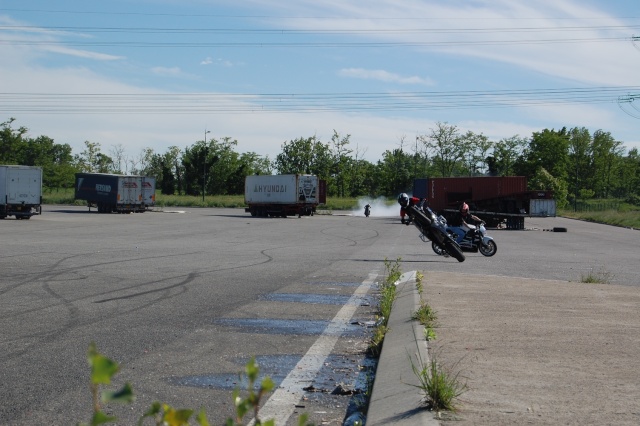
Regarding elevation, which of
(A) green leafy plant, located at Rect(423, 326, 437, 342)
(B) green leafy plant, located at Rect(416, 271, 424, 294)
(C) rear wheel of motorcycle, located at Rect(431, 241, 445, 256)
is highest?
(A) green leafy plant, located at Rect(423, 326, 437, 342)

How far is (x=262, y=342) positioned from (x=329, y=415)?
2.81m

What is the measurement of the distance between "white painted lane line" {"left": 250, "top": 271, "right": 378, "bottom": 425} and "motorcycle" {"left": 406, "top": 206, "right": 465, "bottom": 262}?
9809 mm

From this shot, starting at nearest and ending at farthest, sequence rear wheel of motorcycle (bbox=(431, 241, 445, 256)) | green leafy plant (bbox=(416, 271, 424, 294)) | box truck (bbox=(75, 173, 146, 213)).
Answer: green leafy plant (bbox=(416, 271, 424, 294)) → rear wheel of motorcycle (bbox=(431, 241, 445, 256)) → box truck (bbox=(75, 173, 146, 213))

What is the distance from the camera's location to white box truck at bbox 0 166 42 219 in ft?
150

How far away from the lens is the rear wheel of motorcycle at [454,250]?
20.4 metres

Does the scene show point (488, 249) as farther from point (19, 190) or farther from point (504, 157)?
point (504, 157)

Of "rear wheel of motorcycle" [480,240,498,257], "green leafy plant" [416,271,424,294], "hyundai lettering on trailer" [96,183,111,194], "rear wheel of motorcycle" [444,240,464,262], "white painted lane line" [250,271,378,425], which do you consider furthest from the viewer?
"hyundai lettering on trailer" [96,183,111,194]

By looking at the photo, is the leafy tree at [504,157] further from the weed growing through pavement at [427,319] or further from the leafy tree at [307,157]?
the weed growing through pavement at [427,319]

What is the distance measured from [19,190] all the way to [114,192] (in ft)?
54.6

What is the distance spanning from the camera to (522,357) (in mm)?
6926

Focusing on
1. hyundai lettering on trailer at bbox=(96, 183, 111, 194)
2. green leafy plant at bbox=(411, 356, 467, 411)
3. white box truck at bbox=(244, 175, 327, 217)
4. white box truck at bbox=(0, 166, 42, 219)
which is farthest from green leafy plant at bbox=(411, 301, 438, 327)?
hyundai lettering on trailer at bbox=(96, 183, 111, 194)

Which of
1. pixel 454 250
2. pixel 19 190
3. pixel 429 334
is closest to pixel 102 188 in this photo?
pixel 19 190

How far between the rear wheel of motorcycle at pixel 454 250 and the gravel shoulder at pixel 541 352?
8.01m

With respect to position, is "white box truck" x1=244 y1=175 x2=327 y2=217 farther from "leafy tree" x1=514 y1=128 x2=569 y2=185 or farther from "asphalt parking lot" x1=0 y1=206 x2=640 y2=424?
"leafy tree" x1=514 y1=128 x2=569 y2=185
